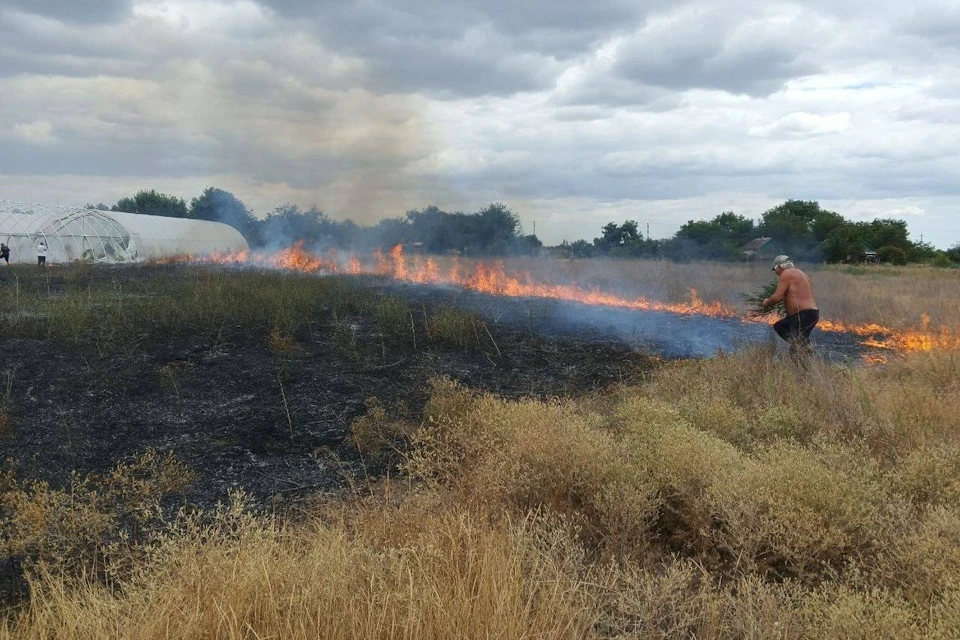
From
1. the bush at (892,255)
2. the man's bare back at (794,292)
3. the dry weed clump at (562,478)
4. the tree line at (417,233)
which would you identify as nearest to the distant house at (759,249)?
the bush at (892,255)

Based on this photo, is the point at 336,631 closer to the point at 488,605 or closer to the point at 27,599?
the point at 488,605

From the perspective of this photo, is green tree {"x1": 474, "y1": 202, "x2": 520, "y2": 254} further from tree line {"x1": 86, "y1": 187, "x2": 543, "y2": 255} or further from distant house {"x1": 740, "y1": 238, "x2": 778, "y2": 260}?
distant house {"x1": 740, "y1": 238, "x2": 778, "y2": 260}

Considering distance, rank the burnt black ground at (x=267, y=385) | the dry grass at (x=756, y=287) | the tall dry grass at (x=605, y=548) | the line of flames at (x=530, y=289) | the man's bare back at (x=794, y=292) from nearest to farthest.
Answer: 1. the tall dry grass at (x=605, y=548)
2. the burnt black ground at (x=267, y=385)
3. the man's bare back at (x=794, y=292)
4. the line of flames at (x=530, y=289)
5. the dry grass at (x=756, y=287)

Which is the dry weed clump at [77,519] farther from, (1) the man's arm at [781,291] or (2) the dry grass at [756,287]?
(2) the dry grass at [756,287]

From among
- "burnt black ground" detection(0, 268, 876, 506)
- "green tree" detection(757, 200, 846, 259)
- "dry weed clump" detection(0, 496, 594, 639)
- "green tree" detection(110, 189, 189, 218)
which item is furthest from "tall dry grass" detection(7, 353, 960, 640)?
"green tree" detection(110, 189, 189, 218)

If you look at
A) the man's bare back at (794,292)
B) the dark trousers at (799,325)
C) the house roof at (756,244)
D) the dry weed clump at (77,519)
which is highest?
the house roof at (756,244)

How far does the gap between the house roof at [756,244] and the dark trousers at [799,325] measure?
3920 centimetres

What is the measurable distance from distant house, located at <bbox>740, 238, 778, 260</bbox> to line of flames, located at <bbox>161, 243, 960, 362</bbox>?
23307mm

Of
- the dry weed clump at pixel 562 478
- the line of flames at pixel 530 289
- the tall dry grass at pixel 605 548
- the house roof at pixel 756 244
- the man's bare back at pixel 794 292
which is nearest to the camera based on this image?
the tall dry grass at pixel 605 548

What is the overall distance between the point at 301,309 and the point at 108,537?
867cm

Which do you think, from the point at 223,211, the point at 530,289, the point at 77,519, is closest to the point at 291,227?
the point at 223,211

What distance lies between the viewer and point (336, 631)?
2436 millimetres

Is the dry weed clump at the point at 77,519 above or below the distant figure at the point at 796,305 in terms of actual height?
below

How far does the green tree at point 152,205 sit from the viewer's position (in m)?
56.9
